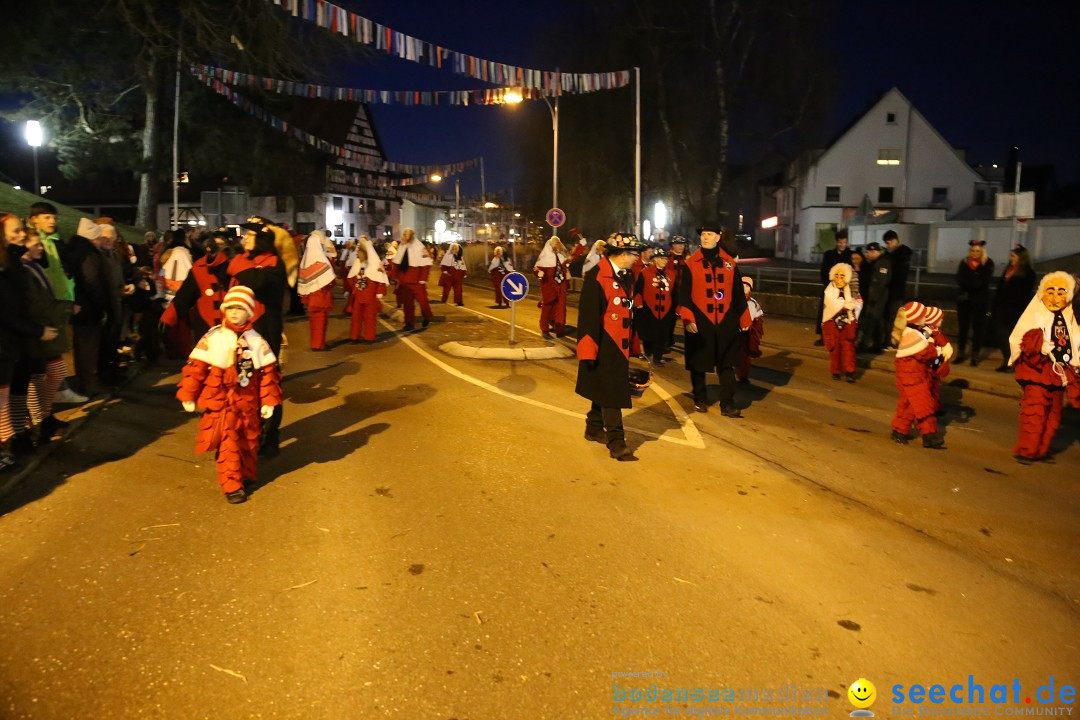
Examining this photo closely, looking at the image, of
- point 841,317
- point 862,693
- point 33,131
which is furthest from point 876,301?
point 33,131

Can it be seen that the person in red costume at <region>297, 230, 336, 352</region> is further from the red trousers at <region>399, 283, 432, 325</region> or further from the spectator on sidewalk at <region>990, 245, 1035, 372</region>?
the spectator on sidewalk at <region>990, 245, 1035, 372</region>

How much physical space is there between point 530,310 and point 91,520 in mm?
16298

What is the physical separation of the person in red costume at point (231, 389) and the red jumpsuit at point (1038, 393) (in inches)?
249

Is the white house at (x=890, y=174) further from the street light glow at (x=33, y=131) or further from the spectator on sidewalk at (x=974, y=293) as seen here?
the street light glow at (x=33, y=131)

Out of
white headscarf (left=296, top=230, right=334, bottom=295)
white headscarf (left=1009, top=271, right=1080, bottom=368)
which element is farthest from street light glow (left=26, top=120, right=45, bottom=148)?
white headscarf (left=1009, top=271, right=1080, bottom=368)

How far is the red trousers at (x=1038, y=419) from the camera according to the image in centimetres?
739

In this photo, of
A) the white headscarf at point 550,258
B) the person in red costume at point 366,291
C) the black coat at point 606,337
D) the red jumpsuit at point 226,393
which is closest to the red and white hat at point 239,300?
the red jumpsuit at point 226,393

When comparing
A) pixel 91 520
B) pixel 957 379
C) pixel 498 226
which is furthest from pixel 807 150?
pixel 498 226

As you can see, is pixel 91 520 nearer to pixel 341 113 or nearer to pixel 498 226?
pixel 341 113

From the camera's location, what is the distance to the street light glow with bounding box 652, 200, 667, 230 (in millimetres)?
44062

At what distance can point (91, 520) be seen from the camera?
5.55m

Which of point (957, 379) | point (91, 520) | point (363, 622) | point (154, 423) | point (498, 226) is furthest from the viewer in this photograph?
point (498, 226)

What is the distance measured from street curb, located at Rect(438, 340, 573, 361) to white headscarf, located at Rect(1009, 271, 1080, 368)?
22.0 feet

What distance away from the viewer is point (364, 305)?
46.0ft
